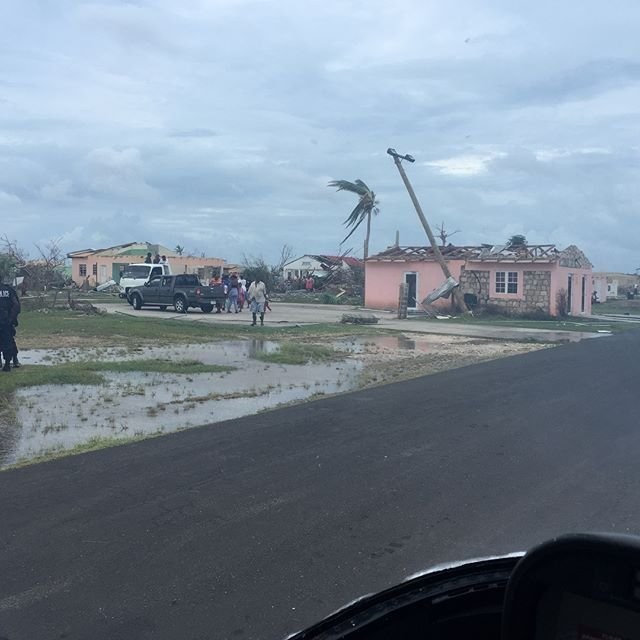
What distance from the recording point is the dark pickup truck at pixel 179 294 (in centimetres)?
3631

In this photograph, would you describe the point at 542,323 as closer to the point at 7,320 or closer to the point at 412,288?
the point at 412,288

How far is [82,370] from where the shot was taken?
52.6ft

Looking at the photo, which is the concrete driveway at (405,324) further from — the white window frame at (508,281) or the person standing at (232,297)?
the white window frame at (508,281)

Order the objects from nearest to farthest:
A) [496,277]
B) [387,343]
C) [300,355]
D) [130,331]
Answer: [300,355] < [387,343] < [130,331] < [496,277]

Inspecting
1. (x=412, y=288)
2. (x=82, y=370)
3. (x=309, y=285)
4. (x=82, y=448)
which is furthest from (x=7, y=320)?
(x=309, y=285)

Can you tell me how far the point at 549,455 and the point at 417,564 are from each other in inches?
145

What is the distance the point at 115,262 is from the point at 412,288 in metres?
29.7

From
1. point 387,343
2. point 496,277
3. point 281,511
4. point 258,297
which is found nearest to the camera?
point 281,511

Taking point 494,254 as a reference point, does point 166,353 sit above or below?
below

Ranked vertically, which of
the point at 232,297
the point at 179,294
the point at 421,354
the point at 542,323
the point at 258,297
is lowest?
the point at 542,323

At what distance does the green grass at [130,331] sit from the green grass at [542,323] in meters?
7.41

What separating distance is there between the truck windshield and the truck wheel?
8622mm

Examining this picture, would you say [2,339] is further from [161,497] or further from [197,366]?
[161,497]

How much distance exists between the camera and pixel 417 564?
564 centimetres
